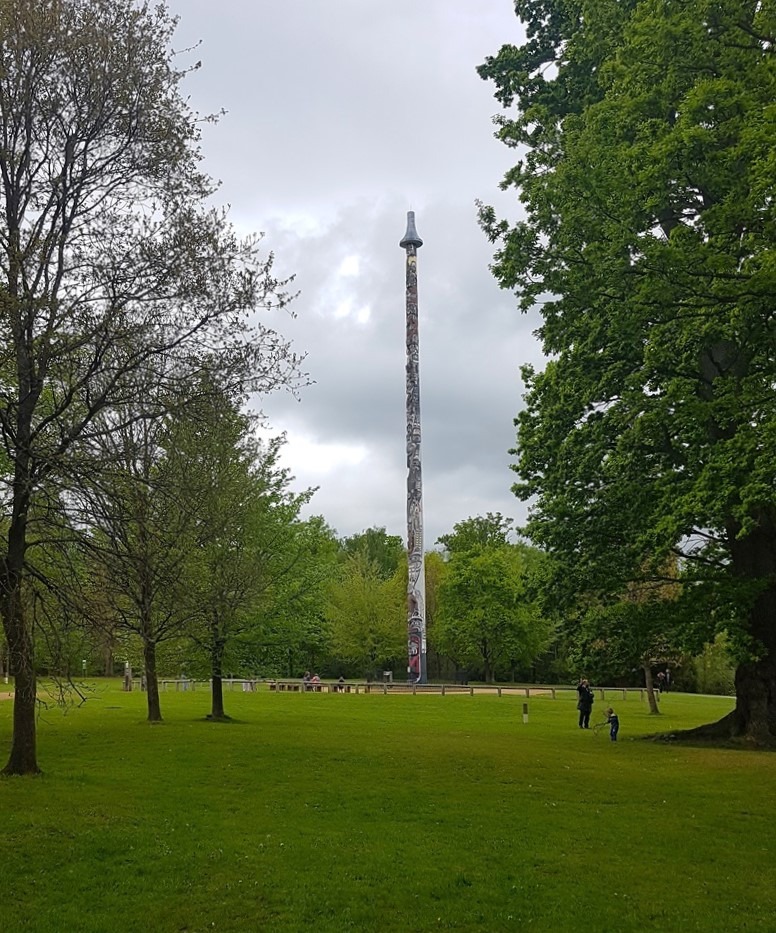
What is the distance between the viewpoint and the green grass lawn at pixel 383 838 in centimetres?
852

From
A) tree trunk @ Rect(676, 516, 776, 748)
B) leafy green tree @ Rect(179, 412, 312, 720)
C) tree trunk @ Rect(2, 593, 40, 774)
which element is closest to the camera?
tree trunk @ Rect(2, 593, 40, 774)

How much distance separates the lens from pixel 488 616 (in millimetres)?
62406

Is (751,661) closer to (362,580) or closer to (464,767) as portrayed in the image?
(464,767)

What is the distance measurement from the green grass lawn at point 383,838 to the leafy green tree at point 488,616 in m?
42.1

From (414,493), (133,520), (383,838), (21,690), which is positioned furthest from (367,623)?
(383,838)

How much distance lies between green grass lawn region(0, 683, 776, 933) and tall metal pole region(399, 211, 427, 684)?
1596 inches

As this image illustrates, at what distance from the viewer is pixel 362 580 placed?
210 ft

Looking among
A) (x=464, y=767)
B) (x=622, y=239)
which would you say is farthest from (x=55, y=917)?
(x=622, y=239)

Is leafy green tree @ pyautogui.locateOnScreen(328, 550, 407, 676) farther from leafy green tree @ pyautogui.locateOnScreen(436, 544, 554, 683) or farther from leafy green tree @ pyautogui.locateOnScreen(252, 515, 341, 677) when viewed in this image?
leafy green tree @ pyautogui.locateOnScreen(252, 515, 341, 677)

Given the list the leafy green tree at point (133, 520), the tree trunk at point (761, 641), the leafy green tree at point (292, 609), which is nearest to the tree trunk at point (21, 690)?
the leafy green tree at point (133, 520)

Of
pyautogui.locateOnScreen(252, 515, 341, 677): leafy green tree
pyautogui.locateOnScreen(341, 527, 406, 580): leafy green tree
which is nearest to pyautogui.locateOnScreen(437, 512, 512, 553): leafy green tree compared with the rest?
pyautogui.locateOnScreen(341, 527, 406, 580): leafy green tree

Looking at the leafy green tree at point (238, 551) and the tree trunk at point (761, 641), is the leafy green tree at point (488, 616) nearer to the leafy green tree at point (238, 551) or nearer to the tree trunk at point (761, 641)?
the leafy green tree at point (238, 551)

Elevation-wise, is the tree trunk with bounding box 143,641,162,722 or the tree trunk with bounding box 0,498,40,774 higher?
the tree trunk with bounding box 0,498,40,774

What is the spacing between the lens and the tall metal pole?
198ft
